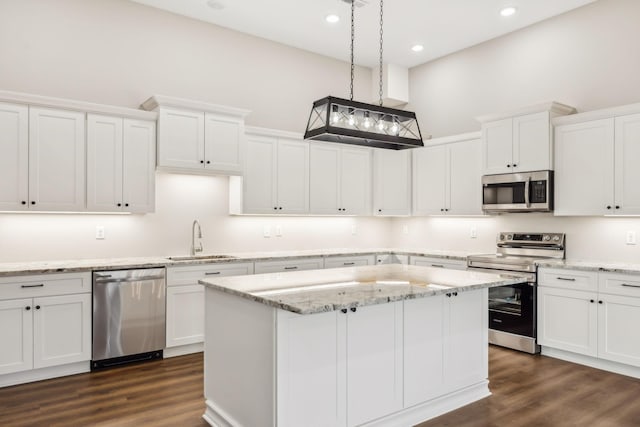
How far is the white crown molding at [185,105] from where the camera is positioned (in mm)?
4273

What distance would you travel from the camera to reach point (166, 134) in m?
4.32

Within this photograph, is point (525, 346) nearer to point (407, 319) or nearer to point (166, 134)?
point (407, 319)

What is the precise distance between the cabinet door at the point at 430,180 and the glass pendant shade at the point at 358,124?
2433 mm

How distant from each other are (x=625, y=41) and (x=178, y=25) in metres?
4.41

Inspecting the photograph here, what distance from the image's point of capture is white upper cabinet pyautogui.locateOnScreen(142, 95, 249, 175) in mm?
4316

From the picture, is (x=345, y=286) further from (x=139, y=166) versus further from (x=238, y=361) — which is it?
(x=139, y=166)

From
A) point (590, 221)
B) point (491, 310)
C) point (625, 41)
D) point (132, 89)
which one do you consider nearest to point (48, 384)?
point (132, 89)

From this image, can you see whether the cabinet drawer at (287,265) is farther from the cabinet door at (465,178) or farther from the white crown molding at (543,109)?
the white crown molding at (543,109)

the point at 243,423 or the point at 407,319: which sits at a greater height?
the point at 407,319

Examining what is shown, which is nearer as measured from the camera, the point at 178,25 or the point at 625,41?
the point at 625,41

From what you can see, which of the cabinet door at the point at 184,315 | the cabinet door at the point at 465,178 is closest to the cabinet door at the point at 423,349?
the cabinet door at the point at 184,315

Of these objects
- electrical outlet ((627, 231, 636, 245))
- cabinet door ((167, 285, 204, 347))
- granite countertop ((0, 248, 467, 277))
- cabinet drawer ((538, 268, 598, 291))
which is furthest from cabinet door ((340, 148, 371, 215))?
electrical outlet ((627, 231, 636, 245))

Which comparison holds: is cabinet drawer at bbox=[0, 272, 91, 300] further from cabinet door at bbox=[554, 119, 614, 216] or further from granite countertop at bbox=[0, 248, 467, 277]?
cabinet door at bbox=[554, 119, 614, 216]

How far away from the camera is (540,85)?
16.2 feet
